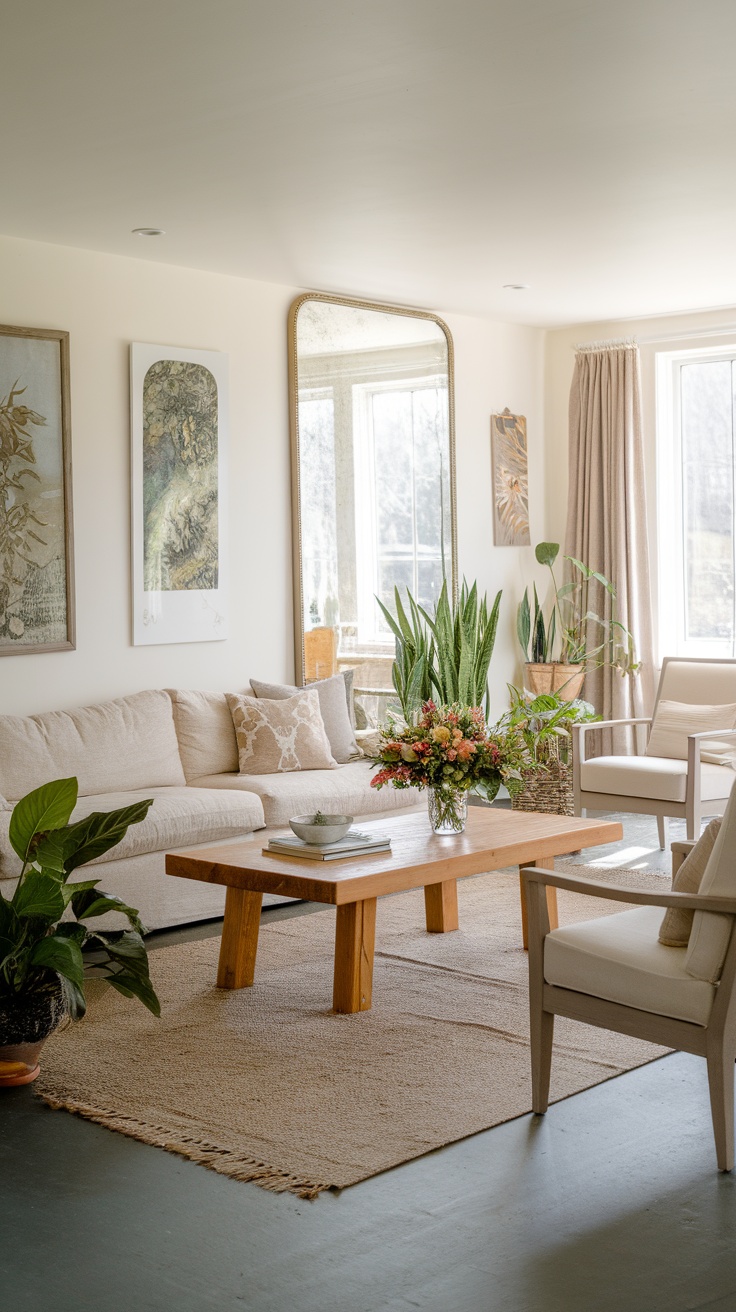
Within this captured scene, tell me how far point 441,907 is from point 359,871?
1028mm

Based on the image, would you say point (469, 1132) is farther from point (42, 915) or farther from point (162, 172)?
point (162, 172)

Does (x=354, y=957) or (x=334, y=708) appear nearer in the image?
(x=354, y=957)

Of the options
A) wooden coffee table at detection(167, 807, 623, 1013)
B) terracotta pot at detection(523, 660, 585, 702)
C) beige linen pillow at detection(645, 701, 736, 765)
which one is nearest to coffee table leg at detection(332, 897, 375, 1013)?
wooden coffee table at detection(167, 807, 623, 1013)

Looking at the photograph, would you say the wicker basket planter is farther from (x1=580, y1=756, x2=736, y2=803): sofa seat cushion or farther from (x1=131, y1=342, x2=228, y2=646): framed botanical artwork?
(x1=131, y1=342, x2=228, y2=646): framed botanical artwork

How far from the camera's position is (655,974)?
9.52 feet

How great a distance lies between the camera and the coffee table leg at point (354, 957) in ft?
13.0

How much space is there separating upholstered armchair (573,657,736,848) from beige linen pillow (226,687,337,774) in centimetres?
121

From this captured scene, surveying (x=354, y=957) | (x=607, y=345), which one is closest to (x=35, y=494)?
(x=354, y=957)

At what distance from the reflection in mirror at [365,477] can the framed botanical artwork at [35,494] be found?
53.4 inches

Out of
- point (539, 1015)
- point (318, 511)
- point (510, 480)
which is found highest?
point (510, 480)

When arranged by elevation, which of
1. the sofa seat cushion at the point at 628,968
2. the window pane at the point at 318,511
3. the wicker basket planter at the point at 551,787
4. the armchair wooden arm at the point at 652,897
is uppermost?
the window pane at the point at 318,511

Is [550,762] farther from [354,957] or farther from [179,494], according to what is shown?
[354,957]

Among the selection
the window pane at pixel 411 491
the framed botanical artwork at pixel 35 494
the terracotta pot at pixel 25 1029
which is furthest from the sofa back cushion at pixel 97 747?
the window pane at pixel 411 491

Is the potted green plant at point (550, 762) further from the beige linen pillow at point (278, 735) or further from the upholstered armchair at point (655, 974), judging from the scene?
the upholstered armchair at point (655, 974)
